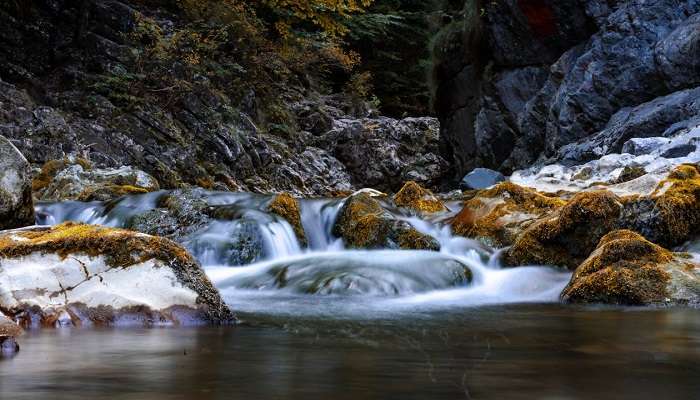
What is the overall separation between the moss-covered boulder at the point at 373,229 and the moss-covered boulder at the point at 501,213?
0.74 m

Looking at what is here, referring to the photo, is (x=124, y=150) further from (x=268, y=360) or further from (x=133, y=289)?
(x=268, y=360)

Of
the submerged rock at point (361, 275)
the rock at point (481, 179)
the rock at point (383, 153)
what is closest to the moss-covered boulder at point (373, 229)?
the submerged rock at point (361, 275)

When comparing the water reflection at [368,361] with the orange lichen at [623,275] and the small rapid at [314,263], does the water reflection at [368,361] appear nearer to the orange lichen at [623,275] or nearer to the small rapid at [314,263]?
the orange lichen at [623,275]

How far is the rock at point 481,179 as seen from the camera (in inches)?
616

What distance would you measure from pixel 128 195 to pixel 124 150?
17.1 feet

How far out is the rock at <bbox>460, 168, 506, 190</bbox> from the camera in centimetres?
1564

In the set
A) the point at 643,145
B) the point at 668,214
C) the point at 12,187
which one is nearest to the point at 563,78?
the point at 643,145

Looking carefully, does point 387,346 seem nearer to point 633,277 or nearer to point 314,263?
point 633,277

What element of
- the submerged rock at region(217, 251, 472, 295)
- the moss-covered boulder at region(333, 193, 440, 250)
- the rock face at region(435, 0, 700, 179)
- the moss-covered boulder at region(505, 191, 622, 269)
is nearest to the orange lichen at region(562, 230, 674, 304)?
the moss-covered boulder at region(505, 191, 622, 269)

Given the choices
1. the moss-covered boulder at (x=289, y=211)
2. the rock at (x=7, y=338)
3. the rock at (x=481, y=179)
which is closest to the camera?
the rock at (x=7, y=338)

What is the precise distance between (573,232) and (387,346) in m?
4.63

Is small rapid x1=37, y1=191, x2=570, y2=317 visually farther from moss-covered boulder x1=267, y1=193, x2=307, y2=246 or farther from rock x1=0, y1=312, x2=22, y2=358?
rock x1=0, y1=312, x2=22, y2=358

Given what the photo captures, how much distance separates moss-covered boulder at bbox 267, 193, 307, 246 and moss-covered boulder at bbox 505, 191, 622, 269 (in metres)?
2.97

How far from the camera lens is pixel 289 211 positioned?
1045 centimetres
